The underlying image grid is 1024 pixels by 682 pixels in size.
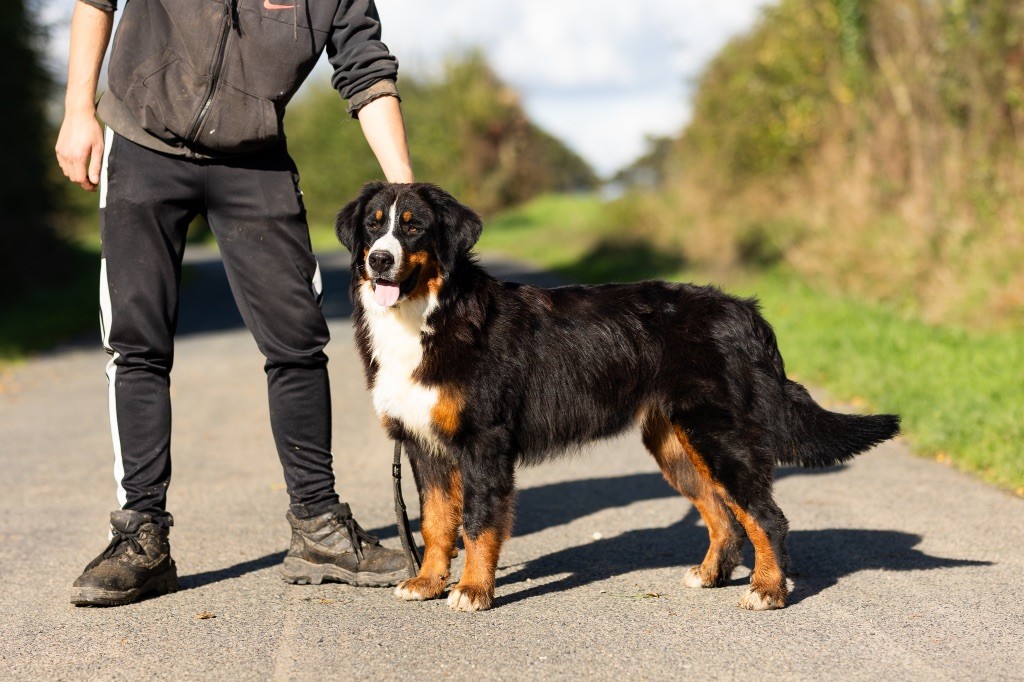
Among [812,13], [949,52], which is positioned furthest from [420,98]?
[949,52]

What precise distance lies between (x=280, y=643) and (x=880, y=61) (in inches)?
525

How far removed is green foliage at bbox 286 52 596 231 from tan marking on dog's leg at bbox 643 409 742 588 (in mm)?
41239

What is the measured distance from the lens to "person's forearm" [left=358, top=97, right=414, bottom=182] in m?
4.70

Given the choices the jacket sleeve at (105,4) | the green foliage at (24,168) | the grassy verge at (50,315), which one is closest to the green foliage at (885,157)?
the jacket sleeve at (105,4)

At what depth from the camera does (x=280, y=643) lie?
396 centimetres

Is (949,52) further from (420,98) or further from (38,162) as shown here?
(420,98)

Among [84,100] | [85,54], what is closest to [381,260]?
[84,100]

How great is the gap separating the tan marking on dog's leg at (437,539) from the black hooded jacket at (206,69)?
61.7 inches

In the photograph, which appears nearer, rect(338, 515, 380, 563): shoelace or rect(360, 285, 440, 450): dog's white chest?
rect(360, 285, 440, 450): dog's white chest

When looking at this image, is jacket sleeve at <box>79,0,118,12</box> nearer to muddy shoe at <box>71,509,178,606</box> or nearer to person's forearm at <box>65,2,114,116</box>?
person's forearm at <box>65,2,114,116</box>

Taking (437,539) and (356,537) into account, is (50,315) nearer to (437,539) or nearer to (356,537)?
(356,537)

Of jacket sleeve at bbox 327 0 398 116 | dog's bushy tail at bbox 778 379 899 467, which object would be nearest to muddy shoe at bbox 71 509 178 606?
jacket sleeve at bbox 327 0 398 116

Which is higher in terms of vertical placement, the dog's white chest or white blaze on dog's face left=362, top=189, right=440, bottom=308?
white blaze on dog's face left=362, top=189, right=440, bottom=308

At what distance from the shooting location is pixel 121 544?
453cm
